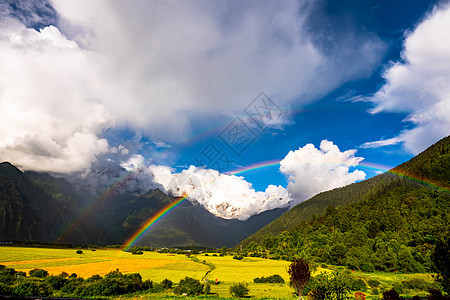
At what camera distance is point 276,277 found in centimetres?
5784

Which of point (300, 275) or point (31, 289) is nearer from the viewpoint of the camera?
point (300, 275)

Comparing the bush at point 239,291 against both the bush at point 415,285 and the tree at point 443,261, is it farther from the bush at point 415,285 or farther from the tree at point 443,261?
the bush at point 415,285

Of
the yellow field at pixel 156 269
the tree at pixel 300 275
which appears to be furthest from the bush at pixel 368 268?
the tree at pixel 300 275

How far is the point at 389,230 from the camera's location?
122 m

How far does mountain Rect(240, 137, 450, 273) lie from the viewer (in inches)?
3675

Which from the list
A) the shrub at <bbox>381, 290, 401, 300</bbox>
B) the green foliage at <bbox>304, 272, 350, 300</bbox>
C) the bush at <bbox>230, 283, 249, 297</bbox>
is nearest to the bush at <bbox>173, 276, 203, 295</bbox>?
the bush at <bbox>230, 283, 249, 297</bbox>

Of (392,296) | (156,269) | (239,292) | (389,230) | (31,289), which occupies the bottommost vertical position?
(239,292)

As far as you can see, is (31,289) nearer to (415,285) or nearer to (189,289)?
(189,289)

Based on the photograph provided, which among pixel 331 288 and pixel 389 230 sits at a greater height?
pixel 389 230

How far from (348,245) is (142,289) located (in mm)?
113658

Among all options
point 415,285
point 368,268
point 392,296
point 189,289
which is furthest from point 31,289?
point 368,268

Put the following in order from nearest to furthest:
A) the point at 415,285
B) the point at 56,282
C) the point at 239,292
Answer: the point at 56,282 < the point at 239,292 < the point at 415,285

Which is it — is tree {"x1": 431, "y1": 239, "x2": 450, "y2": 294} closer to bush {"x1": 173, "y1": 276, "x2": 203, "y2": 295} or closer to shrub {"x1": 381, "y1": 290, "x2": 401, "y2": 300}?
shrub {"x1": 381, "y1": 290, "x2": 401, "y2": 300}

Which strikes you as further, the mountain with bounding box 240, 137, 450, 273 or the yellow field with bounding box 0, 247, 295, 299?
the mountain with bounding box 240, 137, 450, 273
